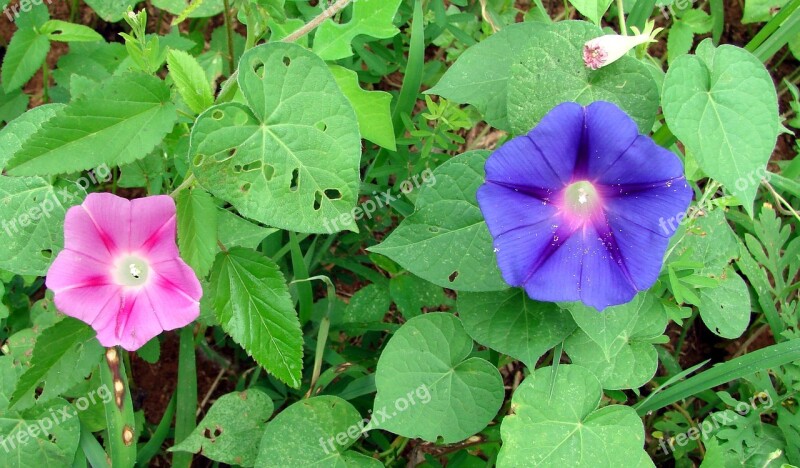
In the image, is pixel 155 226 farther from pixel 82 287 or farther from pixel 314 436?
pixel 314 436

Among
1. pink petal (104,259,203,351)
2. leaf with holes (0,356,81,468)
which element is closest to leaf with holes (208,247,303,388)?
pink petal (104,259,203,351)

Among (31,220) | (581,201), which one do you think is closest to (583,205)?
(581,201)

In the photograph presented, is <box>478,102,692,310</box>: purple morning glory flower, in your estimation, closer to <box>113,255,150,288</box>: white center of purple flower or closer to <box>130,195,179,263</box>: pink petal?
<box>130,195,179,263</box>: pink petal

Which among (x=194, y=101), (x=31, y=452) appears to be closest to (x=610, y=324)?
(x=194, y=101)

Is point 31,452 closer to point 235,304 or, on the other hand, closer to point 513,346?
point 235,304

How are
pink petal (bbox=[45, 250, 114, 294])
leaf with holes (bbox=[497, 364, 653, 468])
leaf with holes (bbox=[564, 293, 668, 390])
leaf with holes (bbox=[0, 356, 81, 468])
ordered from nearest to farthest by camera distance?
1. pink petal (bbox=[45, 250, 114, 294])
2. leaf with holes (bbox=[497, 364, 653, 468])
3. leaf with holes (bbox=[564, 293, 668, 390])
4. leaf with holes (bbox=[0, 356, 81, 468])

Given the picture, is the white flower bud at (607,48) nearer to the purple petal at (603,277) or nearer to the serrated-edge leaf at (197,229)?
the purple petal at (603,277)

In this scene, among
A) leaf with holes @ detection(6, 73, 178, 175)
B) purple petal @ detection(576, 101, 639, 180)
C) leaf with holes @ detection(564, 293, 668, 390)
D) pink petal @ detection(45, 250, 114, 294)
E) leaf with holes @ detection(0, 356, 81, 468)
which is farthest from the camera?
leaf with holes @ detection(0, 356, 81, 468)

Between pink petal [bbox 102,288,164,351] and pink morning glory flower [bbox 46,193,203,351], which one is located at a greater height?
pink morning glory flower [bbox 46,193,203,351]
